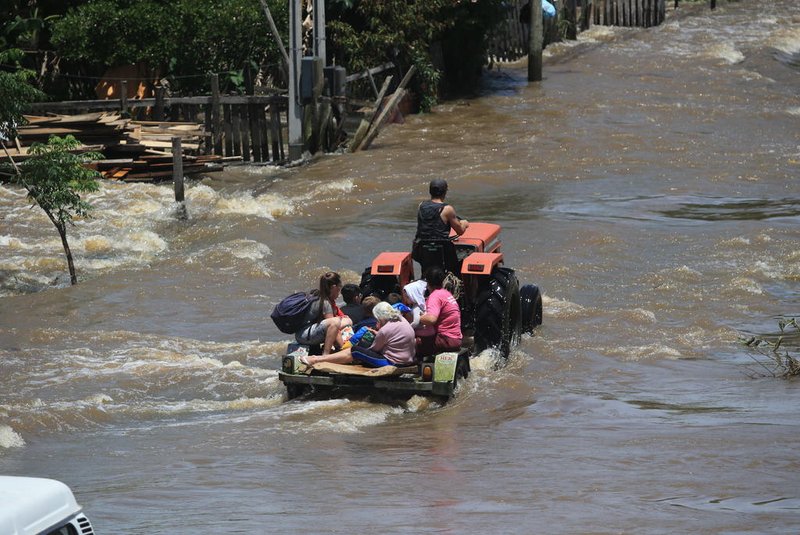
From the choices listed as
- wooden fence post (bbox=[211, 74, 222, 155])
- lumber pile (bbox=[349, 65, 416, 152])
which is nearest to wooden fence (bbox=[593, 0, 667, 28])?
lumber pile (bbox=[349, 65, 416, 152])

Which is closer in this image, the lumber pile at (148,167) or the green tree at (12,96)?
the green tree at (12,96)

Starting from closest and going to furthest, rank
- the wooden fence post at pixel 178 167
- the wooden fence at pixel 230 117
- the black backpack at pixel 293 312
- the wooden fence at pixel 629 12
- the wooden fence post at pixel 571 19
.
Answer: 1. the black backpack at pixel 293 312
2. the wooden fence post at pixel 178 167
3. the wooden fence at pixel 230 117
4. the wooden fence post at pixel 571 19
5. the wooden fence at pixel 629 12

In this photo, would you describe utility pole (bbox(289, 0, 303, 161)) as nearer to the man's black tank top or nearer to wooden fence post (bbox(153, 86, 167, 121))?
wooden fence post (bbox(153, 86, 167, 121))

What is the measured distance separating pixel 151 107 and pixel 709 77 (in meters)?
15.3

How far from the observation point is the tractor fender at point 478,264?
1218cm

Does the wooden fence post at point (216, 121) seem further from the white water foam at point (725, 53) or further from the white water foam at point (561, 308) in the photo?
the white water foam at point (725, 53)

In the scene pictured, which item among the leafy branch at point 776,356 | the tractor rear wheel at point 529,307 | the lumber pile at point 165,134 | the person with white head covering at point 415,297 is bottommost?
the leafy branch at point 776,356

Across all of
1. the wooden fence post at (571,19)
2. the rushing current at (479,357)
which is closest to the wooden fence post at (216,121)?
the rushing current at (479,357)

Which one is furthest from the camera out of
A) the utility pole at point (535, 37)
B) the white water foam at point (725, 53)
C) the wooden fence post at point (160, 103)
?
the white water foam at point (725, 53)

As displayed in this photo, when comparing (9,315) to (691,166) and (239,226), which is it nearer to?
(239,226)

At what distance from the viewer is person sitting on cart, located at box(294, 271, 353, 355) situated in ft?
37.8

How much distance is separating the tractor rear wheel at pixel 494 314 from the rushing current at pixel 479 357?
0.97ft

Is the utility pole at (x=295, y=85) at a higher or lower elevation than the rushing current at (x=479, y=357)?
higher

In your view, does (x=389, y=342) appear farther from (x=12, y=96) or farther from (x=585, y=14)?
(x=585, y=14)
